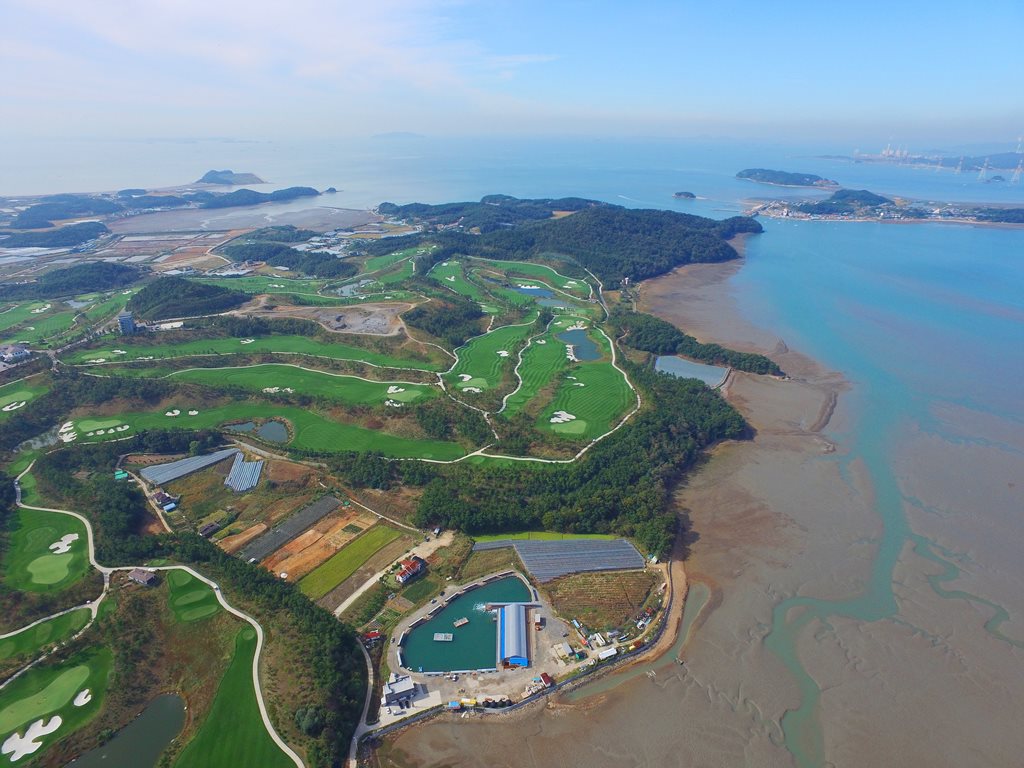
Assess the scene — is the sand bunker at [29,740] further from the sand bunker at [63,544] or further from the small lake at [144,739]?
the sand bunker at [63,544]

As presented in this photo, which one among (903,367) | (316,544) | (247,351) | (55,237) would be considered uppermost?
(903,367)

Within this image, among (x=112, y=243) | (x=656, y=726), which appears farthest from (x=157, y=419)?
(x=112, y=243)

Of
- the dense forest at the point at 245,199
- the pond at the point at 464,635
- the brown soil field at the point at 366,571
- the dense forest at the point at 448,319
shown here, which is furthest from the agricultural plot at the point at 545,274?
the dense forest at the point at 245,199

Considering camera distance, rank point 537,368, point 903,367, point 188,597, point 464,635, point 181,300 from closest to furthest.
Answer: point 464,635
point 188,597
point 903,367
point 537,368
point 181,300

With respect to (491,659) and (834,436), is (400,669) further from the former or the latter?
(834,436)

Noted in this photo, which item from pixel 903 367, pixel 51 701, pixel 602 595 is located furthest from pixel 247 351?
pixel 903 367

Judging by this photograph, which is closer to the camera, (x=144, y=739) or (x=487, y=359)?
(x=144, y=739)

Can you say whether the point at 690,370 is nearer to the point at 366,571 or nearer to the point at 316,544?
the point at 366,571

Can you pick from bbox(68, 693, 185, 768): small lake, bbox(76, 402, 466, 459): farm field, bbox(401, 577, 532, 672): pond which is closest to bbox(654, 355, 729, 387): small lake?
bbox(76, 402, 466, 459): farm field
